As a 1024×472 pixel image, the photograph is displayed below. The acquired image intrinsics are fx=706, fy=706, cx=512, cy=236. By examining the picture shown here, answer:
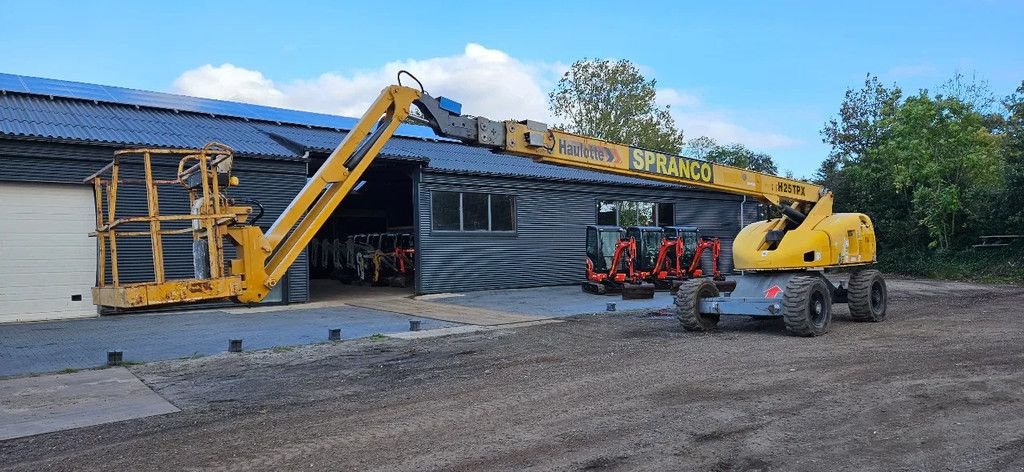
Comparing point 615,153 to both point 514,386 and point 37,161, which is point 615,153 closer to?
point 514,386

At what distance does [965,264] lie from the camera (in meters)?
24.0

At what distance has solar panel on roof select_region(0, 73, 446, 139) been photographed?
1759cm

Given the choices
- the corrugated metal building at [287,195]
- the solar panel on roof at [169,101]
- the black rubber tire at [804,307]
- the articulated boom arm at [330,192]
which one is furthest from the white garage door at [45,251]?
the black rubber tire at [804,307]

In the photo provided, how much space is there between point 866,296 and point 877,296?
661 mm

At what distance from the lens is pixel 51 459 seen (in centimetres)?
520

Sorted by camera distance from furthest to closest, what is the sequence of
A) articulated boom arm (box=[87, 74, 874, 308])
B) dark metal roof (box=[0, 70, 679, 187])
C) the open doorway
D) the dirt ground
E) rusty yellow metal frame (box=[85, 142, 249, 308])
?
the open doorway → dark metal roof (box=[0, 70, 679, 187]) → articulated boom arm (box=[87, 74, 874, 308]) → rusty yellow metal frame (box=[85, 142, 249, 308]) → the dirt ground

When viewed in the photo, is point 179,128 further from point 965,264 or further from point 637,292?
point 965,264

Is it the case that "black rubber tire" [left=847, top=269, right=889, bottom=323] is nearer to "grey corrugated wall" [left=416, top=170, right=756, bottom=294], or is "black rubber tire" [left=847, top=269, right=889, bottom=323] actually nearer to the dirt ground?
the dirt ground

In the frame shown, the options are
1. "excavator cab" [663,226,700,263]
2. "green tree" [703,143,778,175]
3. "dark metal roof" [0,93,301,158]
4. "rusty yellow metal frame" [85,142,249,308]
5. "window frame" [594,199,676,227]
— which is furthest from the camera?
"green tree" [703,143,778,175]

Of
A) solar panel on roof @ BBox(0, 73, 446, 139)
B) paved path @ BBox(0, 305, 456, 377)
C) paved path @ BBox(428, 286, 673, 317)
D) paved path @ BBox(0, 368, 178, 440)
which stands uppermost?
solar panel on roof @ BBox(0, 73, 446, 139)

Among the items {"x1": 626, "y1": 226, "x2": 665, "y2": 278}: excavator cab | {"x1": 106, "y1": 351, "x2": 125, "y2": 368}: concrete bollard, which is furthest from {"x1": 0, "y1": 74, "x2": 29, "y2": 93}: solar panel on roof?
{"x1": 626, "y1": 226, "x2": 665, "y2": 278}: excavator cab

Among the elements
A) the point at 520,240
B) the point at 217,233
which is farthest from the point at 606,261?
the point at 217,233

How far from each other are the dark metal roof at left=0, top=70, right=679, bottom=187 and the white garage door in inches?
46.6

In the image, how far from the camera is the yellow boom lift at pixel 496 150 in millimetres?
6770
